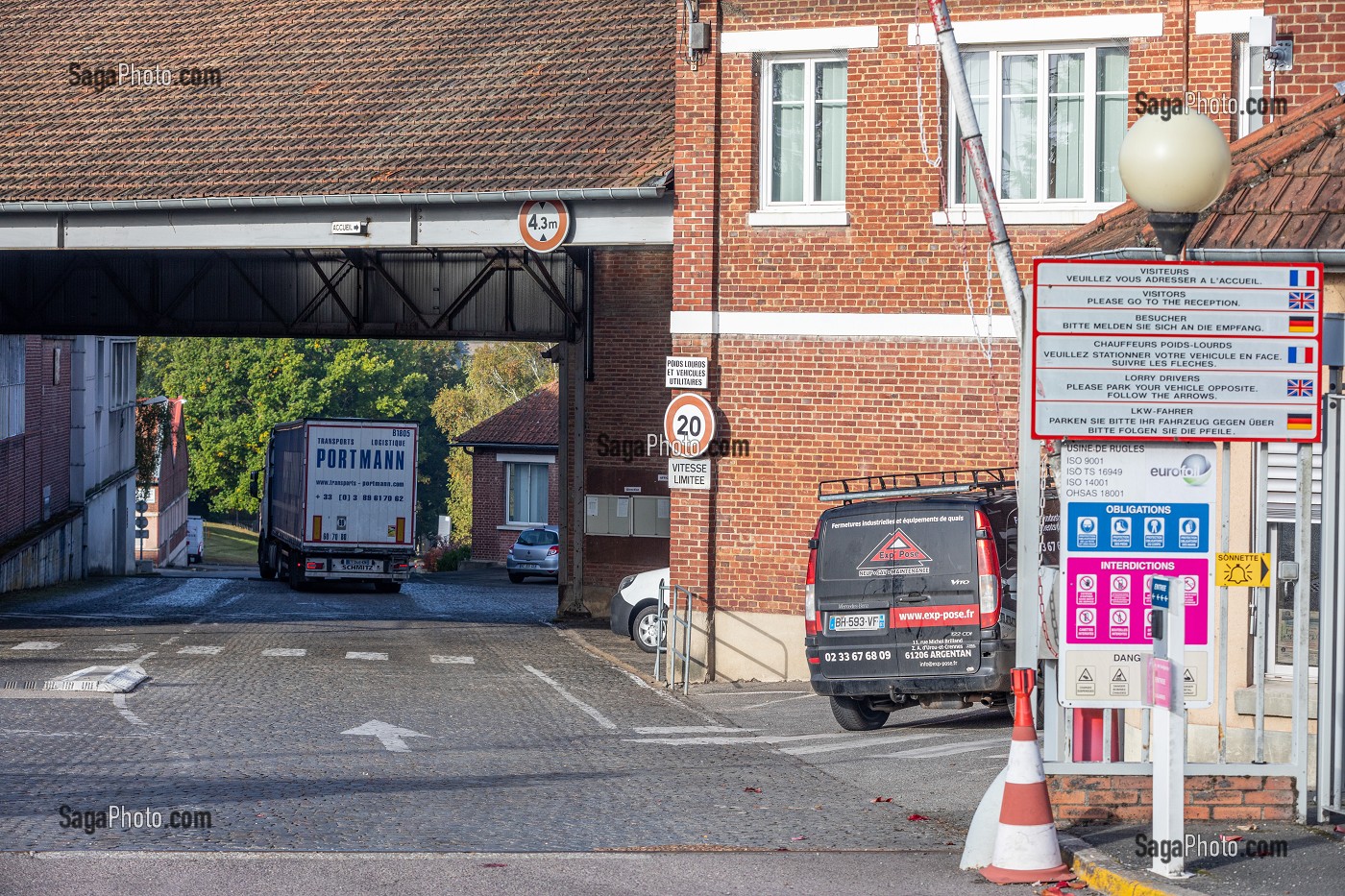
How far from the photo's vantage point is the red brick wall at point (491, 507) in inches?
2213

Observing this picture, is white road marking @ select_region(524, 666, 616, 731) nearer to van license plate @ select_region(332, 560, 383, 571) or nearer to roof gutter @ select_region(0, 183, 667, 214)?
roof gutter @ select_region(0, 183, 667, 214)

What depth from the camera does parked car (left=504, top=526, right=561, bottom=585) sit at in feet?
153

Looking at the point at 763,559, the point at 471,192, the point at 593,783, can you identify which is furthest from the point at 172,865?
the point at 471,192

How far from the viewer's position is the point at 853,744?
13.7 meters

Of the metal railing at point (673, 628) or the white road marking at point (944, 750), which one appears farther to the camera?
the metal railing at point (673, 628)

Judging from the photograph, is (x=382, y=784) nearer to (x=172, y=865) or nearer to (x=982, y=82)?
(x=172, y=865)

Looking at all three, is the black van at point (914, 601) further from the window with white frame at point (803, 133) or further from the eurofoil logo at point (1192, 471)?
the window with white frame at point (803, 133)

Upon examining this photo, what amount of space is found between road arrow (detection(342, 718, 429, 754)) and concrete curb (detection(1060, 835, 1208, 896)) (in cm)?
602

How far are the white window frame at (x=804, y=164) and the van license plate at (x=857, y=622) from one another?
18.1 feet

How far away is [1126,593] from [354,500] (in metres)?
28.5

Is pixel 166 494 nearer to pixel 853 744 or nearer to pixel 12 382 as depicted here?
pixel 12 382

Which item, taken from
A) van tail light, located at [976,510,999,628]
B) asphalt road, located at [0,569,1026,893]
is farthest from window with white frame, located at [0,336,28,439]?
van tail light, located at [976,510,999,628]

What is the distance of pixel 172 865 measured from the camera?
27.7ft

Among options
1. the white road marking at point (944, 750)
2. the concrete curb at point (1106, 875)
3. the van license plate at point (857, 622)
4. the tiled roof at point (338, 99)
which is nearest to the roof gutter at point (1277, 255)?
the concrete curb at point (1106, 875)
